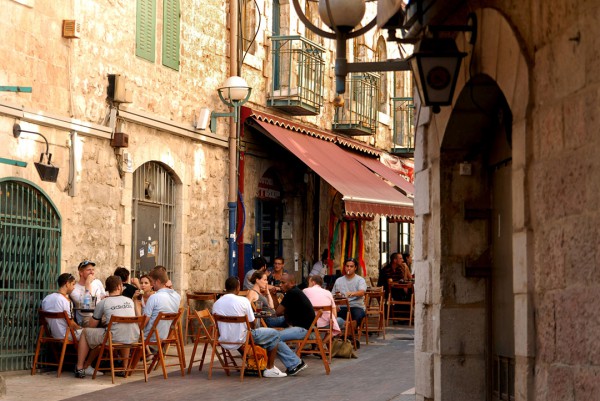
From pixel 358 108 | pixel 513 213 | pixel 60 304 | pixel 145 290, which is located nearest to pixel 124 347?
pixel 60 304

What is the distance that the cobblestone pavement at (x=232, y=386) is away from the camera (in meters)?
11.7

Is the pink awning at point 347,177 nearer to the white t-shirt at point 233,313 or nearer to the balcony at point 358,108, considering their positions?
the balcony at point 358,108

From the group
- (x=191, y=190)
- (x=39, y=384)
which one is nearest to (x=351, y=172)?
(x=191, y=190)

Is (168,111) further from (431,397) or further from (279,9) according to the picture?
(431,397)

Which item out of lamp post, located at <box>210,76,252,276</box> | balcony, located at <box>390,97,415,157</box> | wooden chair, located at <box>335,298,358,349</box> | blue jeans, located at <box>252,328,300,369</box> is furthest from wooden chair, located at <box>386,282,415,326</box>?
blue jeans, located at <box>252,328,300,369</box>

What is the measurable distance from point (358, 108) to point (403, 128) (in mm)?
3999

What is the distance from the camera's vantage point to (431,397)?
8.49 m

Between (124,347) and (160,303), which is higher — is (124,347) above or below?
below

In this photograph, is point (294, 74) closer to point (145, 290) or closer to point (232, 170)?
point (232, 170)

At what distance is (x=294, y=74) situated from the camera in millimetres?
20312

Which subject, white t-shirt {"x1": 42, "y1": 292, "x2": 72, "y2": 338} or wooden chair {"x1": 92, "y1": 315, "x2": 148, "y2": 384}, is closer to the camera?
wooden chair {"x1": 92, "y1": 315, "x2": 148, "y2": 384}

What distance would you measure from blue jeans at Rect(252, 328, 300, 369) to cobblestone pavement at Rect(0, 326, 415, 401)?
0.67 ft

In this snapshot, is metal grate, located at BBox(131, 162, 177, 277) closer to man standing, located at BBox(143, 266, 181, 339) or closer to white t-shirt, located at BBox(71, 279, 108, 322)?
white t-shirt, located at BBox(71, 279, 108, 322)

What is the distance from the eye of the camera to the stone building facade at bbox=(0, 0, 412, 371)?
1369cm
